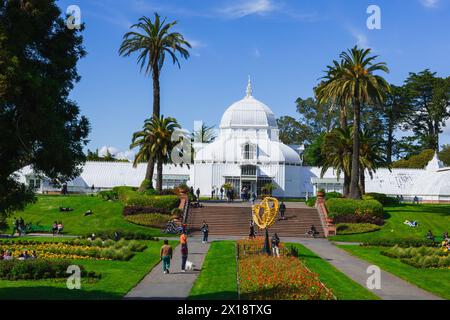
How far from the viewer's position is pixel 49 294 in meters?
20.4

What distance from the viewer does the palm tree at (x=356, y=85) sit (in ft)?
174

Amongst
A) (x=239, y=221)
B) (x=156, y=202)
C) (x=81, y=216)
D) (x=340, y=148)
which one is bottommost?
(x=239, y=221)

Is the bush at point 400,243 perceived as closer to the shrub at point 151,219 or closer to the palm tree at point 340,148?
the shrub at point 151,219

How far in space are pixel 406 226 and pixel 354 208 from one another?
4451 mm

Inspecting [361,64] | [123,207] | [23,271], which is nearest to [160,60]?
[123,207]

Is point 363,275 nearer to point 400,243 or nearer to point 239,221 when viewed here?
point 400,243

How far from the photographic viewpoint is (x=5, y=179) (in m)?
17.5

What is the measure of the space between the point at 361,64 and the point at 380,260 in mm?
24931

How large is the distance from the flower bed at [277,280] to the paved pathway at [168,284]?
81.3 inches

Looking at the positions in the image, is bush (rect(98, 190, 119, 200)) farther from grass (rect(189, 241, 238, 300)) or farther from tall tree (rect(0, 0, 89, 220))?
tall tree (rect(0, 0, 89, 220))

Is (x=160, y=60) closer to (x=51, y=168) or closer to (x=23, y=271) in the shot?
(x=23, y=271)

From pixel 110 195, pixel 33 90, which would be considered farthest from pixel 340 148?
pixel 33 90

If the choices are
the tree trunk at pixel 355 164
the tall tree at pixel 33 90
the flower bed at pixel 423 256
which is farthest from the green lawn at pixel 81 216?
the tall tree at pixel 33 90
